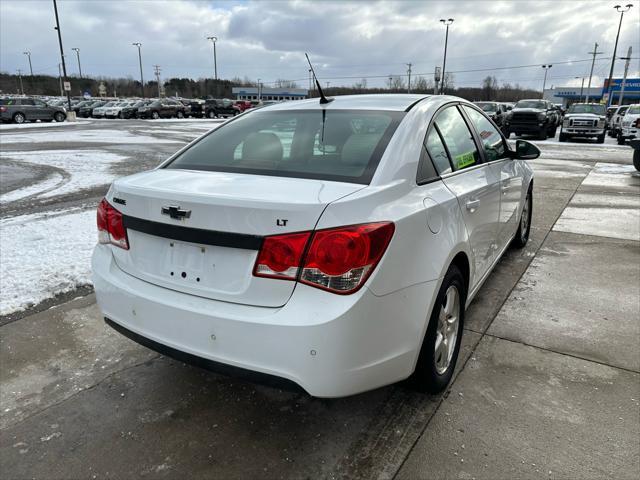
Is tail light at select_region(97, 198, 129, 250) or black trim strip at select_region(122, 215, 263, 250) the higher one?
black trim strip at select_region(122, 215, 263, 250)

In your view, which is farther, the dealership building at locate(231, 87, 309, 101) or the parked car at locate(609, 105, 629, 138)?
the dealership building at locate(231, 87, 309, 101)

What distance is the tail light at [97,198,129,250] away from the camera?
2.51m

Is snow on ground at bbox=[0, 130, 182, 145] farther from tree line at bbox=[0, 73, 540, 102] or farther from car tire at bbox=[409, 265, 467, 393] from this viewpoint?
tree line at bbox=[0, 73, 540, 102]

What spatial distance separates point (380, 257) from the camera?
6.59 feet

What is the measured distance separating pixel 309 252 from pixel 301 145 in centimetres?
106

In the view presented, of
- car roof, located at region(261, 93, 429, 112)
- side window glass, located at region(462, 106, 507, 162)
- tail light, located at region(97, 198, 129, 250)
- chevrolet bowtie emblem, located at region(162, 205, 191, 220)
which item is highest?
car roof, located at region(261, 93, 429, 112)

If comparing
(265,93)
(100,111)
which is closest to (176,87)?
(265,93)

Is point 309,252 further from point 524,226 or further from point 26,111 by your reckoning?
point 26,111

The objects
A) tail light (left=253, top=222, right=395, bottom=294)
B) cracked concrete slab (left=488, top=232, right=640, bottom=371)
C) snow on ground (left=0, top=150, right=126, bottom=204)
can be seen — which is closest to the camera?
tail light (left=253, top=222, right=395, bottom=294)

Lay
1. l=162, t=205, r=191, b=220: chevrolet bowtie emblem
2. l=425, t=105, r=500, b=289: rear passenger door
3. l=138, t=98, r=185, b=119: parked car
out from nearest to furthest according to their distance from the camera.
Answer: l=162, t=205, r=191, b=220: chevrolet bowtie emblem → l=425, t=105, r=500, b=289: rear passenger door → l=138, t=98, r=185, b=119: parked car

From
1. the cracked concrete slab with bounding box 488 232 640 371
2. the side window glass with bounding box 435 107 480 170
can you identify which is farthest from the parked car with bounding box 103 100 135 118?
the side window glass with bounding box 435 107 480 170

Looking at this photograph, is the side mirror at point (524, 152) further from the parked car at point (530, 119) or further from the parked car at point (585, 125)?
the parked car at point (585, 125)

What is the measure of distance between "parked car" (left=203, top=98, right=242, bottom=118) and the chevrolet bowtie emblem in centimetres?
4564

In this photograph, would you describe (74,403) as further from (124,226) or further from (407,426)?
(407,426)
